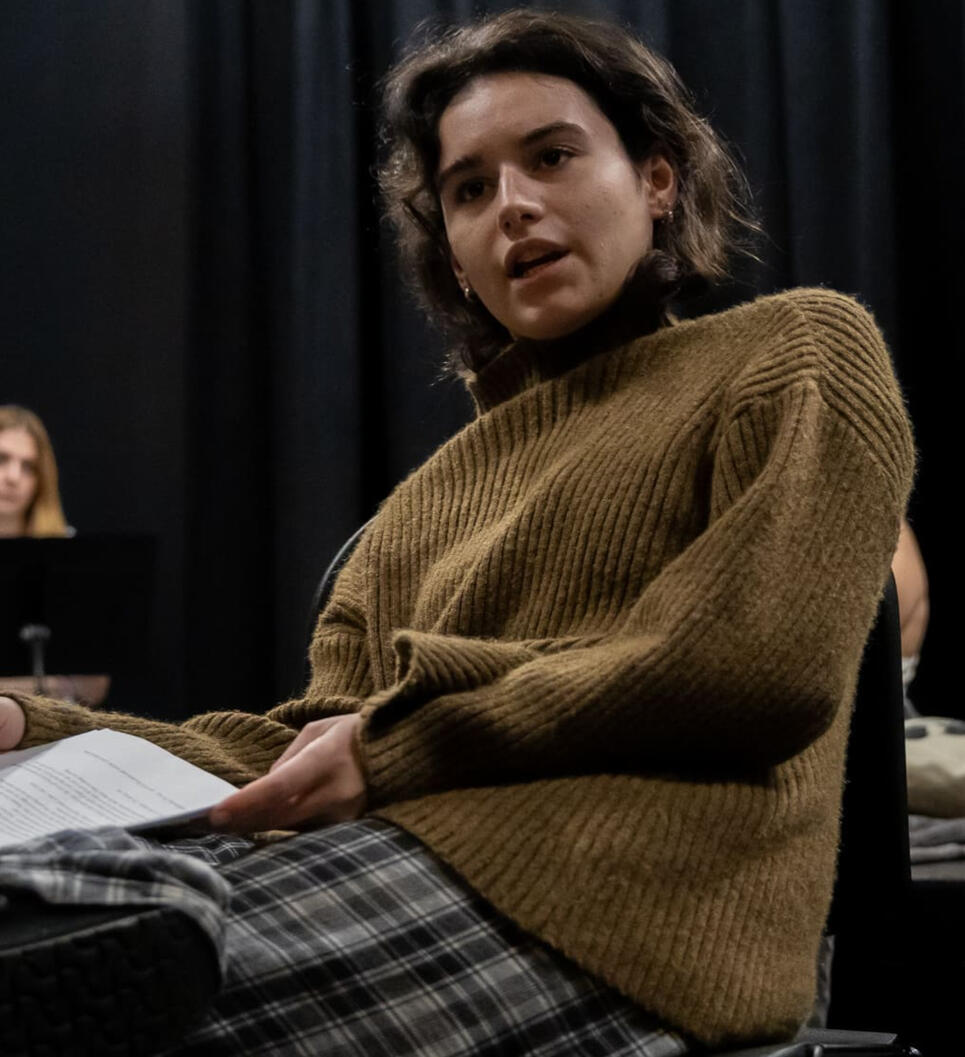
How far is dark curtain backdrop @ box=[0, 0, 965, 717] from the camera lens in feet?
7.77

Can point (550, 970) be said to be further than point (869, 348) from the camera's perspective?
No

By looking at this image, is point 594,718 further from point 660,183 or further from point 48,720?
point 660,183

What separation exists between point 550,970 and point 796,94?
6.58 ft

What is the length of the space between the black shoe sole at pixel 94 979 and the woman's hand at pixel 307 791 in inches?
7.9

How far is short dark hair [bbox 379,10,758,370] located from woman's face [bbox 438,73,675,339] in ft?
0.07

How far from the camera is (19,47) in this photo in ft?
9.66

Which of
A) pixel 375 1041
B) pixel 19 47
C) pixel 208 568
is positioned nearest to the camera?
pixel 375 1041

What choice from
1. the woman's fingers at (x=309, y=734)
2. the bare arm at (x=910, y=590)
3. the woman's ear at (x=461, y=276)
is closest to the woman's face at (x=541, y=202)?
the woman's ear at (x=461, y=276)

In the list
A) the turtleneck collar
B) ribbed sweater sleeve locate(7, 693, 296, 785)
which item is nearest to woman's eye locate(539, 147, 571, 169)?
the turtleneck collar

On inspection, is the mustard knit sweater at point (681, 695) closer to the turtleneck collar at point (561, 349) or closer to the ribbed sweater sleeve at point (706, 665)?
the ribbed sweater sleeve at point (706, 665)

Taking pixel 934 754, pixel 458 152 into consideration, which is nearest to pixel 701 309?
pixel 934 754

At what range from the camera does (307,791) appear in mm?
777

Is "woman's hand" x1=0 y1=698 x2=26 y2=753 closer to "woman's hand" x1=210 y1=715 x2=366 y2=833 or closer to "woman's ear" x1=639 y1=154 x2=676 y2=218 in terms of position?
"woman's hand" x1=210 y1=715 x2=366 y2=833

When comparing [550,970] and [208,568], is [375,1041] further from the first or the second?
[208,568]
